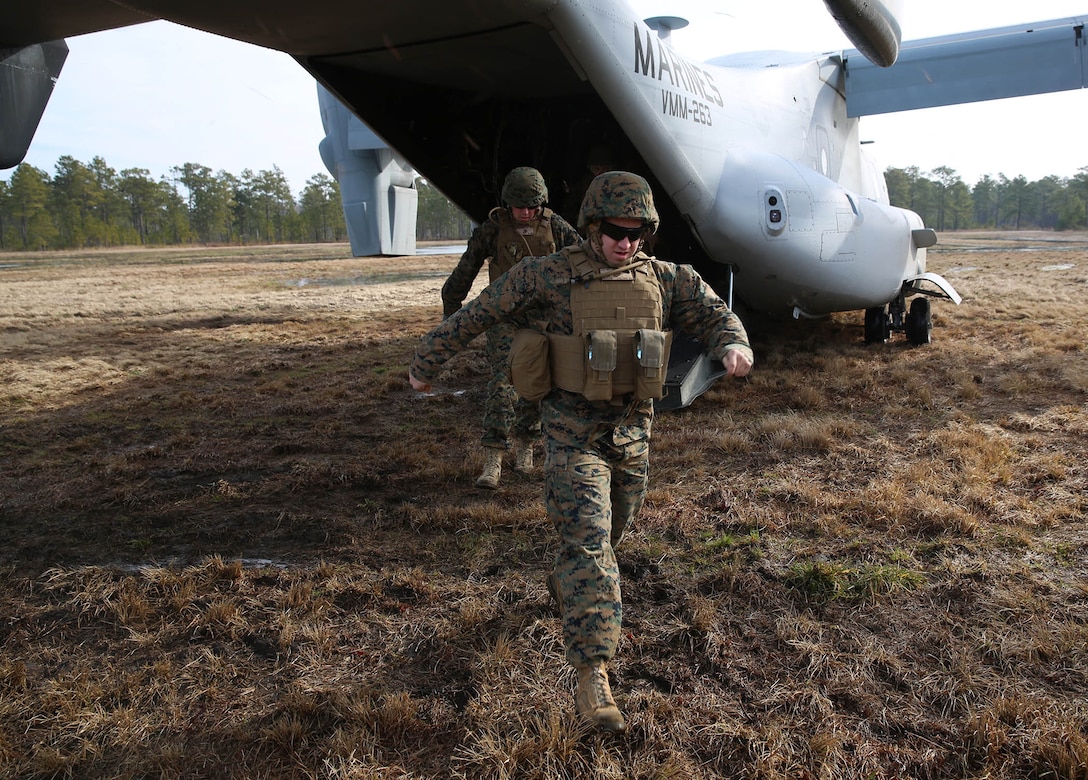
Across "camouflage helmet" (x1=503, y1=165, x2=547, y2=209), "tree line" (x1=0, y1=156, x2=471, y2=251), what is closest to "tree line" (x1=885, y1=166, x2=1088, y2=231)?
"tree line" (x1=0, y1=156, x2=471, y2=251)

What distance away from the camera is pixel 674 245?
7305 millimetres

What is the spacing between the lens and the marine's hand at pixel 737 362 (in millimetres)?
2801

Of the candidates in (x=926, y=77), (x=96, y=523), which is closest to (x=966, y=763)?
(x=96, y=523)

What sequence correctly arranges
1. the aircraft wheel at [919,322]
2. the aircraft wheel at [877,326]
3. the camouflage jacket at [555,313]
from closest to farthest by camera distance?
1. the camouflage jacket at [555,313]
2. the aircraft wheel at [919,322]
3. the aircraft wheel at [877,326]

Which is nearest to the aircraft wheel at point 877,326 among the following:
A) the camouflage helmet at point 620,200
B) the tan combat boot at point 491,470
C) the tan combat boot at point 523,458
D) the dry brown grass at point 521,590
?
the dry brown grass at point 521,590

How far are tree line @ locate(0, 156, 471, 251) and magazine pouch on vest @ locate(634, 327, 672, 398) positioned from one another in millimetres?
63633

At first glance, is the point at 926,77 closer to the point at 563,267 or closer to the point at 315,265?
the point at 563,267

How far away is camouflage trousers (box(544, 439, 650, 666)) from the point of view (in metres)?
2.49

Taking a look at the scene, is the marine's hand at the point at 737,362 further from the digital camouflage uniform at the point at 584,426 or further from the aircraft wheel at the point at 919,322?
the aircraft wheel at the point at 919,322

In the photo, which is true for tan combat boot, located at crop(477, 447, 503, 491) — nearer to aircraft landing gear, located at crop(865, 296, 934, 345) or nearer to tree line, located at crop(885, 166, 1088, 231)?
aircraft landing gear, located at crop(865, 296, 934, 345)

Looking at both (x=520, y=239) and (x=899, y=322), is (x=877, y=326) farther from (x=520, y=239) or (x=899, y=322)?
(x=520, y=239)

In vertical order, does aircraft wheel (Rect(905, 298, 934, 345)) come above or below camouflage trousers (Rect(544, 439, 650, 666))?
above

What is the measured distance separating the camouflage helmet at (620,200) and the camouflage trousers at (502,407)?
1913 millimetres

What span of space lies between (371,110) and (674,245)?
3.07m
